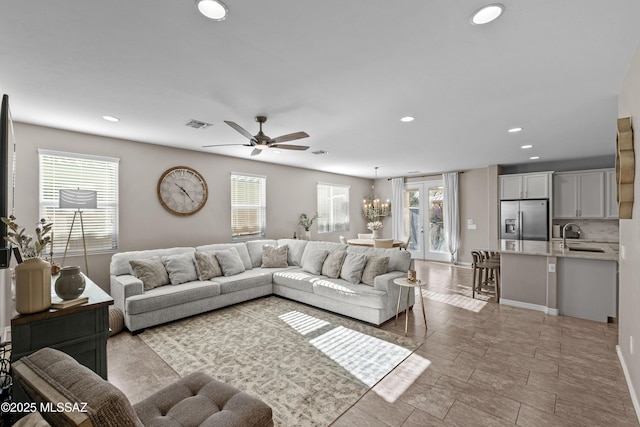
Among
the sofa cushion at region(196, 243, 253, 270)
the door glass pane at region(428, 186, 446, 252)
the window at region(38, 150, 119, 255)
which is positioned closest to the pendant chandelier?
the door glass pane at region(428, 186, 446, 252)

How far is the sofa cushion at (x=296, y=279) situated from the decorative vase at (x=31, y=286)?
3.10 metres

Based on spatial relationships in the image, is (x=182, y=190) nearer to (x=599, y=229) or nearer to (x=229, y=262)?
(x=229, y=262)

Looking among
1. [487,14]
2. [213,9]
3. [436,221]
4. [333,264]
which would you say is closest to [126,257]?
[333,264]

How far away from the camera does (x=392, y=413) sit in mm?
2084

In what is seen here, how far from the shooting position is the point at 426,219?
8.66m

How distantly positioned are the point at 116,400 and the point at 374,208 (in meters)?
8.66

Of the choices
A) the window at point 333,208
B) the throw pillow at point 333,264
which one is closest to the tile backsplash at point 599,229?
the window at point 333,208

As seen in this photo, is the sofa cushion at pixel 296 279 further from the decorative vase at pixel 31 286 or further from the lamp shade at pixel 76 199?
the decorative vase at pixel 31 286

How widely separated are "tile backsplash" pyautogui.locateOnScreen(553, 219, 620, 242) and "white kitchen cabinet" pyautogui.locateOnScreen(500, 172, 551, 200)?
0.93m

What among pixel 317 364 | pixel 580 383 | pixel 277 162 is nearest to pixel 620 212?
pixel 580 383

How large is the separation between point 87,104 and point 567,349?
5769 mm

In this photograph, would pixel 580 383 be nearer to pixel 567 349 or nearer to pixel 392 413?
pixel 567 349

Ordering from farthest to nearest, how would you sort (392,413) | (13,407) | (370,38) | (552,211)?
(552,211) < (392,413) < (370,38) < (13,407)

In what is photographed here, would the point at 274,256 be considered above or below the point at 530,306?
above
